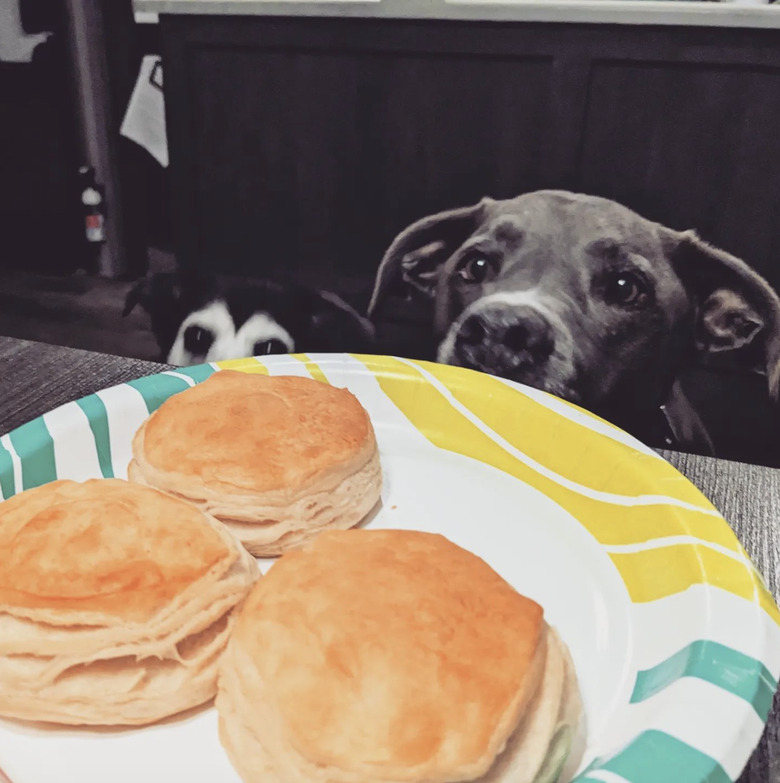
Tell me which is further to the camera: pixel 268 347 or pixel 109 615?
pixel 268 347

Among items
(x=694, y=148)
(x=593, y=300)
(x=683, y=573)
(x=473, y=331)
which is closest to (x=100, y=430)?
(x=683, y=573)

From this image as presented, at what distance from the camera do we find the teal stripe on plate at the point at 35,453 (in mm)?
872

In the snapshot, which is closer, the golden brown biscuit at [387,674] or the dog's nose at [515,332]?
the golden brown biscuit at [387,674]

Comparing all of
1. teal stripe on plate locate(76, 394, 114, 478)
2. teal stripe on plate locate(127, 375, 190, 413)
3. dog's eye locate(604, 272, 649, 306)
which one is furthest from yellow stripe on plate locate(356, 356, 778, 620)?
dog's eye locate(604, 272, 649, 306)

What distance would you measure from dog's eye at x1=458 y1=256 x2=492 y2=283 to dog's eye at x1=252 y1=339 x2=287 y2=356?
0.51 m

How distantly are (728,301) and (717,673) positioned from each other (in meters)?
1.09

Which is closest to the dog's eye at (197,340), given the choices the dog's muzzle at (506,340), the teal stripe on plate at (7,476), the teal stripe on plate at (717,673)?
the dog's muzzle at (506,340)

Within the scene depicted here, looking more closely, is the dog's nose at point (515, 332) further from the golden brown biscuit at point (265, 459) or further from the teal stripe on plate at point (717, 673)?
the teal stripe on plate at point (717, 673)

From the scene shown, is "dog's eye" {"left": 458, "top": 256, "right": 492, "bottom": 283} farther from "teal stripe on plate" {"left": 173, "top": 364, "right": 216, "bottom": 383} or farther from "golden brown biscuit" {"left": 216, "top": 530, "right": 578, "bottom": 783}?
"golden brown biscuit" {"left": 216, "top": 530, "right": 578, "bottom": 783}

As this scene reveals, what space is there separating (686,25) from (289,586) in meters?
1.27

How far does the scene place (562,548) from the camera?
84cm

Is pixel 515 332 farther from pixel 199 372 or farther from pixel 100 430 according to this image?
pixel 100 430

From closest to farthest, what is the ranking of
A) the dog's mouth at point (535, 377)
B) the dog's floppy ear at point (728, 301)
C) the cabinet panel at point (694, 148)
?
the cabinet panel at point (694, 148)
the dog's floppy ear at point (728, 301)
the dog's mouth at point (535, 377)

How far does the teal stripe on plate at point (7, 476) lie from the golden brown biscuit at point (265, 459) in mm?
138
